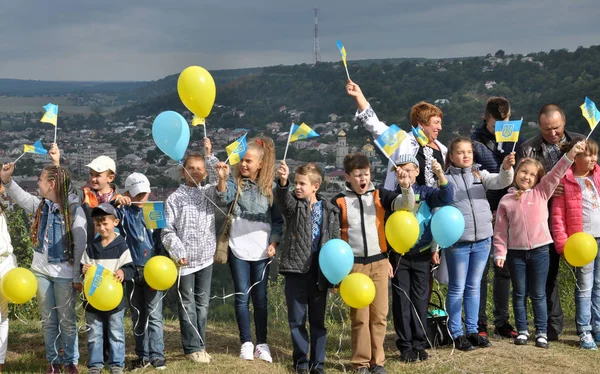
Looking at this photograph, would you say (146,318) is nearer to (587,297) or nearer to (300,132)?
(300,132)

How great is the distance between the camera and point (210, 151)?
5.31 meters

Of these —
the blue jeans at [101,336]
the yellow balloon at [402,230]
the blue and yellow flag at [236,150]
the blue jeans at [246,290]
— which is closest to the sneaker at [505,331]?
the yellow balloon at [402,230]

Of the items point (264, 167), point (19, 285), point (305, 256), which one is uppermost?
point (264, 167)

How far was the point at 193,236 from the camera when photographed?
211 inches

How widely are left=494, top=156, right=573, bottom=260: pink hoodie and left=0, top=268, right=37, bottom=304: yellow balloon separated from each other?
3563 mm

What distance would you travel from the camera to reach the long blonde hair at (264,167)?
17.8 ft

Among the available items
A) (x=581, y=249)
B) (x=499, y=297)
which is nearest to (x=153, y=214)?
(x=499, y=297)

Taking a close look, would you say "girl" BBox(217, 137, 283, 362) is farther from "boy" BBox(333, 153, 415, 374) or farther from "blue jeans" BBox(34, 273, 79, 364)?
"blue jeans" BBox(34, 273, 79, 364)

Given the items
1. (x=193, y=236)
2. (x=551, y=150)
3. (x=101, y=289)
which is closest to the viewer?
(x=101, y=289)

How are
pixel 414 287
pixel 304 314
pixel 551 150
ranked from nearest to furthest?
pixel 304 314, pixel 414 287, pixel 551 150

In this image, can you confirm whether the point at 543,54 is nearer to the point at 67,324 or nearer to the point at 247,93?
the point at 247,93

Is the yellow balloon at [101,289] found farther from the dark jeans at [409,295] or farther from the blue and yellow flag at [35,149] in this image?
the dark jeans at [409,295]

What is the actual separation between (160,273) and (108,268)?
1.31ft

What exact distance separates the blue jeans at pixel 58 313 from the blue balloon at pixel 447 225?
2700 mm
